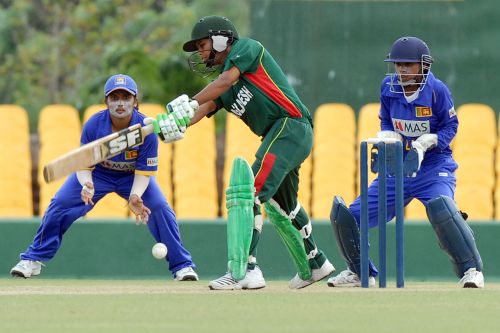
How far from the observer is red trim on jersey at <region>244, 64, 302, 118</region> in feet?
31.8

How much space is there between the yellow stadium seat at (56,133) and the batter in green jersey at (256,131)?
3786 millimetres

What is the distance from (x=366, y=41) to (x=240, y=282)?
4.88 meters

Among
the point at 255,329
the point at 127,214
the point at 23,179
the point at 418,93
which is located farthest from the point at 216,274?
the point at 255,329

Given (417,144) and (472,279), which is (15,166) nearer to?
(417,144)

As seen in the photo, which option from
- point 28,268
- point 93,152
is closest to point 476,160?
point 28,268

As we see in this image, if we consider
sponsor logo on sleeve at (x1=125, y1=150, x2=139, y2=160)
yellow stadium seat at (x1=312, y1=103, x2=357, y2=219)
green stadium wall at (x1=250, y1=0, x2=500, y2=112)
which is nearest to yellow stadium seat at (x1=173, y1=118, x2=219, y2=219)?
yellow stadium seat at (x1=312, y1=103, x2=357, y2=219)

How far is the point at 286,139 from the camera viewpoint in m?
9.69

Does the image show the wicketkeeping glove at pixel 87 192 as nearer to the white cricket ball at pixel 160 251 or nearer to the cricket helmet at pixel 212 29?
the white cricket ball at pixel 160 251

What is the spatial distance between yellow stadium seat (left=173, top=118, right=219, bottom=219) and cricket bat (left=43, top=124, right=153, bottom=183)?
381 centimetres

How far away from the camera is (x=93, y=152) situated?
374 inches

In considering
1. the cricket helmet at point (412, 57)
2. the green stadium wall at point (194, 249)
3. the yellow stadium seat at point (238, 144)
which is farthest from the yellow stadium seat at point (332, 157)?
the cricket helmet at point (412, 57)

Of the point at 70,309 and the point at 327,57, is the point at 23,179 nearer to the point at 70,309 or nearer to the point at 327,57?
the point at 327,57

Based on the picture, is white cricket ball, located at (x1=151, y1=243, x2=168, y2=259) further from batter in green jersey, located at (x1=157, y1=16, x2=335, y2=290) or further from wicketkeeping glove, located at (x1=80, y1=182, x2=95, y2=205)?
batter in green jersey, located at (x1=157, y1=16, x2=335, y2=290)

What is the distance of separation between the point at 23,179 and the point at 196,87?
10.1 feet
